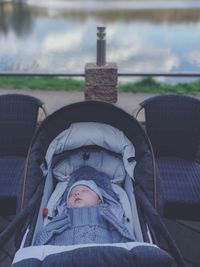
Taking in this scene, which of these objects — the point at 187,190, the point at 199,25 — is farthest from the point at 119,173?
the point at 199,25

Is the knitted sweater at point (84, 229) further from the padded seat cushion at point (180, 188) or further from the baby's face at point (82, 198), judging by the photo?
the padded seat cushion at point (180, 188)

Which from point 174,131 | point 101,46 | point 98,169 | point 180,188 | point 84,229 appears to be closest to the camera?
point 84,229

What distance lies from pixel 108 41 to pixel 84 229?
45.3 ft

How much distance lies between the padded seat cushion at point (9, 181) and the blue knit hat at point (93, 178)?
1.30ft

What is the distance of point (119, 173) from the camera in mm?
2832

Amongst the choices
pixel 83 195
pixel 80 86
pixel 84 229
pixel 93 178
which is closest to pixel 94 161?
pixel 93 178

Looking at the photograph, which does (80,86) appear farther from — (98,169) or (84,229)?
(84,229)

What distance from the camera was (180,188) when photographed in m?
2.68

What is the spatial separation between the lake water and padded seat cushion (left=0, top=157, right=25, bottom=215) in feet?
18.1

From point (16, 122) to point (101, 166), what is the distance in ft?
2.84

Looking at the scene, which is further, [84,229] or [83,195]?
[83,195]

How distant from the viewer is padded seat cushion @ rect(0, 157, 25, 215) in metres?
2.58

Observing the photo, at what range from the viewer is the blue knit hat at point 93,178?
2.68 metres

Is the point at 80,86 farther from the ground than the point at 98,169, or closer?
farther from the ground
